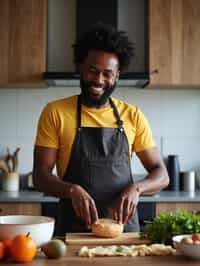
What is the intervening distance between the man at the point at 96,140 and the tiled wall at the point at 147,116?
1387 millimetres

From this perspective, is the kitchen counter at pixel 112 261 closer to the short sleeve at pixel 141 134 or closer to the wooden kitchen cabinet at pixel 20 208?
the short sleeve at pixel 141 134

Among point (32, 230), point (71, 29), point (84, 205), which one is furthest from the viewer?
point (71, 29)

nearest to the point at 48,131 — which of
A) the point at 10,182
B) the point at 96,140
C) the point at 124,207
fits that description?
the point at 96,140

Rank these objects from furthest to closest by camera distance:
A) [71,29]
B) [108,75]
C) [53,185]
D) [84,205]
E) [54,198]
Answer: [71,29] < [54,198] < [108,75] < [53,185] < [84,205]

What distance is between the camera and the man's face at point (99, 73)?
205 cm

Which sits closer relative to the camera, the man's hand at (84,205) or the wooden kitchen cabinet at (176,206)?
the man's hand at (84,205)

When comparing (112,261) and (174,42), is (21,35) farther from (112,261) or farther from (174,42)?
(112,261)

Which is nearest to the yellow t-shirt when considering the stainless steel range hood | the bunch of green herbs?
the bunch of green herbs

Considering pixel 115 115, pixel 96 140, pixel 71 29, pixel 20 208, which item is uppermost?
pixel 71 29

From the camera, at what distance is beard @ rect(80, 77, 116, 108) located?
2.09 m

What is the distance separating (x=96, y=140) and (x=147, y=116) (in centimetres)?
146

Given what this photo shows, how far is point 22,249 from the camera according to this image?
141 centimetres

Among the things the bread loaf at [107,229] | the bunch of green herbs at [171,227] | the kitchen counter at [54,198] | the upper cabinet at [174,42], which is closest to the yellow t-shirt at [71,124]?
the bread loaf at [107,229]

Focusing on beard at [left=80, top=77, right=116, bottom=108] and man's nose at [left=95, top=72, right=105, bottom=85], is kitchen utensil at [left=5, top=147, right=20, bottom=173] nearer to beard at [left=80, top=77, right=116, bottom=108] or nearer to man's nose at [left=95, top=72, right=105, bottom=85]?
beard at [left=80, top=77, right=116, bottom=108]
